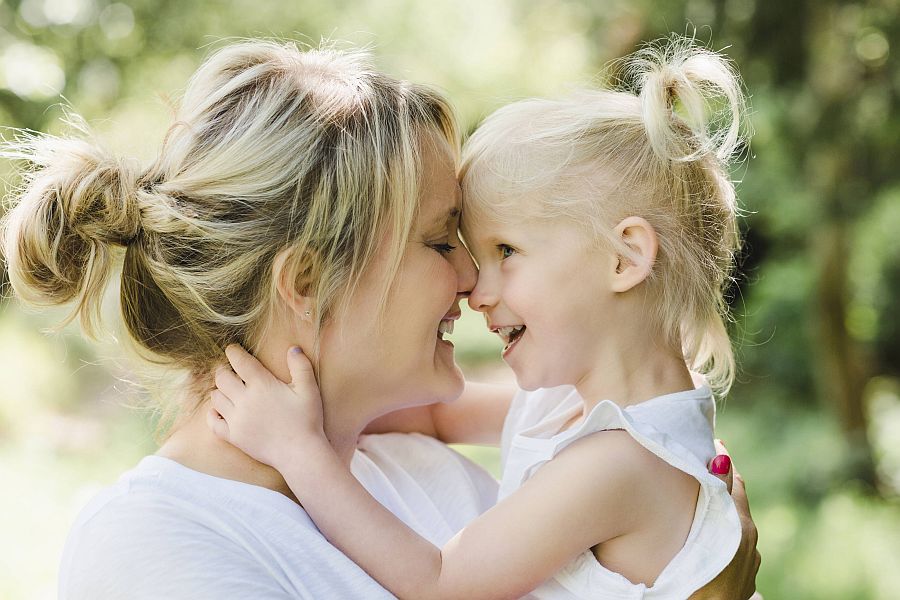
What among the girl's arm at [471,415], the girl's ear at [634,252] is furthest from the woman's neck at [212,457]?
the girl's ear at [634,252]

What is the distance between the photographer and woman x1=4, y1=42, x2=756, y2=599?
1.74 m

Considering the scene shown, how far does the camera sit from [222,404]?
1.85 m

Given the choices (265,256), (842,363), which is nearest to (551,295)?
(265,256)

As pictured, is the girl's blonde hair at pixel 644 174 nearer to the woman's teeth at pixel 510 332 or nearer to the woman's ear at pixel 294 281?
the woman's teeth at pixel 510 332

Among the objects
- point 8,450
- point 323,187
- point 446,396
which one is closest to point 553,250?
point 446,396

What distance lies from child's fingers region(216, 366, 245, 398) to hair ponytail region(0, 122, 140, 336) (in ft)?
0.95

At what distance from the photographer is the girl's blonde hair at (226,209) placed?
1.80 meters

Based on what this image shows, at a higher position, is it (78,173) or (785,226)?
(78,173)

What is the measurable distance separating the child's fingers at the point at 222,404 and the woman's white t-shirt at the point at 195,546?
5.3 inches

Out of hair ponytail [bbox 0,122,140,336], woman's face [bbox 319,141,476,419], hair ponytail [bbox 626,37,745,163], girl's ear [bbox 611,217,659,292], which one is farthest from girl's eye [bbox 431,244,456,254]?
hair ponytail [bbox 0,122,140,336]

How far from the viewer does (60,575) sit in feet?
5.46

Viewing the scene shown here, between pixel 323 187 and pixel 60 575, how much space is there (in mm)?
846

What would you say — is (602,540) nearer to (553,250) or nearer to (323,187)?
(553,250)

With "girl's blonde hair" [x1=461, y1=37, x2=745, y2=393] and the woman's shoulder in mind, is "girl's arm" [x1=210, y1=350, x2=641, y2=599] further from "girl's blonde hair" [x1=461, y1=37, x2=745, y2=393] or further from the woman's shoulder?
"girl's blonde hair" [x1=461, y1=37, x2=745, y2=393]
